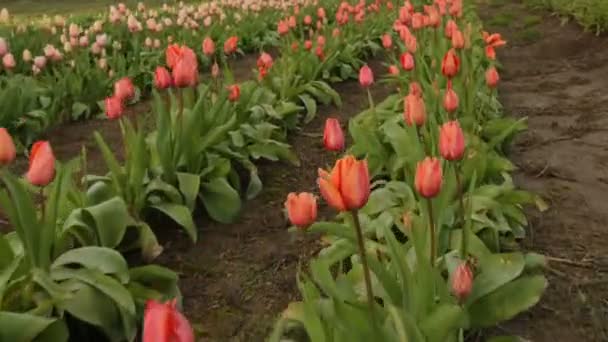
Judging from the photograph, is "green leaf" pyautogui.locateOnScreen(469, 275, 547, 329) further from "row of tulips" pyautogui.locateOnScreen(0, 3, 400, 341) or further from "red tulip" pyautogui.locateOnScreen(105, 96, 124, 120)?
"red tulip" pyautogui.locateOnScreen(105, 96, 124, 120)

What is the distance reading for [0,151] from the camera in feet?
6.66

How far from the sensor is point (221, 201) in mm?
3420

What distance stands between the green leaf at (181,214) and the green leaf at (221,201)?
27 centimetres

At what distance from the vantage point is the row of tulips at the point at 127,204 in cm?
213

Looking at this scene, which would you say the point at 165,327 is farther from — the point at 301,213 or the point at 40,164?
the point at 40,164

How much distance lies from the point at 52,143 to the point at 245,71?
11.0ft

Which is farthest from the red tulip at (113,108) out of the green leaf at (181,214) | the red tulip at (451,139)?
the red tulip at (451,139)

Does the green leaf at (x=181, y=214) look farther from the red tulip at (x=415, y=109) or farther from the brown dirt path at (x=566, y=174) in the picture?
the brown dirt path at (x=566, y=174)

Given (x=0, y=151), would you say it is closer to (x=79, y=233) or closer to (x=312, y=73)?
(x=79, y=233)

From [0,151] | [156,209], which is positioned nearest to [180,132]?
[156,209]

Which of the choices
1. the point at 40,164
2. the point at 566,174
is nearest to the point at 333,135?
the point at 40,164

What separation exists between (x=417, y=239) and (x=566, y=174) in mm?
2042

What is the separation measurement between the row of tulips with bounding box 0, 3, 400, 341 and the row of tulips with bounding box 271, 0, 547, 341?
567 millimetres

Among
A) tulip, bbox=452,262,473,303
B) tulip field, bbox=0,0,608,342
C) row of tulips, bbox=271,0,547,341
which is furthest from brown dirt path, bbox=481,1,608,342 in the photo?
tulip, bbox=452,262,473,303
